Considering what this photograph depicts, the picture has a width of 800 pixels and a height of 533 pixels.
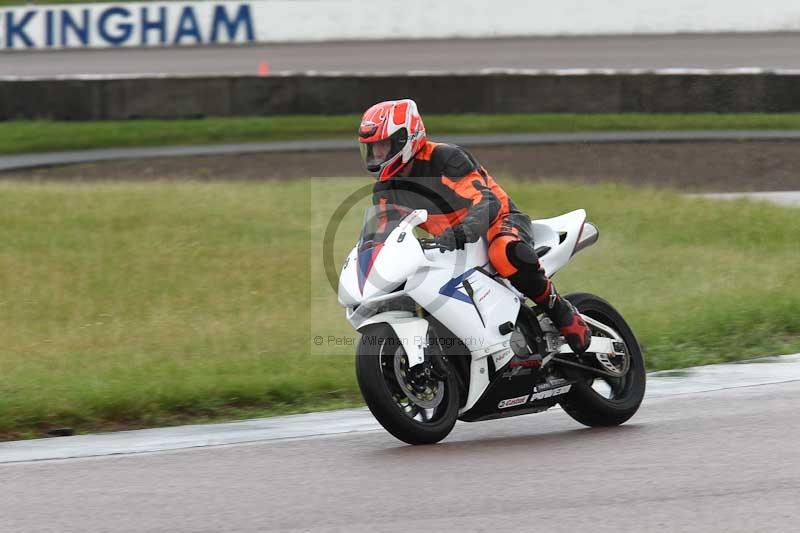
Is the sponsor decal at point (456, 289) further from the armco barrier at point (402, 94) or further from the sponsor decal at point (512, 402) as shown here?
the armco barrier at point (402, 94)

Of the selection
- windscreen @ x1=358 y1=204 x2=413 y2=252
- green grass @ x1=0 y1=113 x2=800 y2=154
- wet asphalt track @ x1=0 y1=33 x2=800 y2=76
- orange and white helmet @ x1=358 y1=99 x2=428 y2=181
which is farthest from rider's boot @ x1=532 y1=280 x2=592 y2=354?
wet asphalt track @ x1=0 y1=33 x2=800 y2=76

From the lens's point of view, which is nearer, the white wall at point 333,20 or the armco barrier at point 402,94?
the armco barrier at point 402,94

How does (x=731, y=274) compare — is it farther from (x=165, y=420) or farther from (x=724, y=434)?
(x=165, y=420)

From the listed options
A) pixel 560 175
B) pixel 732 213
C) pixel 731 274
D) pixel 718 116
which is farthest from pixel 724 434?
pixel 718 116

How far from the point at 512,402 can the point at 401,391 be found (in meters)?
0.69

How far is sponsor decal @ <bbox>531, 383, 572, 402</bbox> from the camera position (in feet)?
22.9

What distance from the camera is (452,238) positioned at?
22.3ft

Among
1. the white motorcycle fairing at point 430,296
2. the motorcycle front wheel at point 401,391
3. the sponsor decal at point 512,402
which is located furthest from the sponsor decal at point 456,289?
the sponsor decal at point 512,402

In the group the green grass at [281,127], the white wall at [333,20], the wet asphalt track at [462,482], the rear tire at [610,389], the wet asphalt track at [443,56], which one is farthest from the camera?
the white wall at [333,20]

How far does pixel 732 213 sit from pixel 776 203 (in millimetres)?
1127

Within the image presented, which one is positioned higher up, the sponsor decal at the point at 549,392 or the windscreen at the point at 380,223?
the windscreen at the point at 380,223

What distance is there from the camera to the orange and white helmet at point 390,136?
21.9 ft

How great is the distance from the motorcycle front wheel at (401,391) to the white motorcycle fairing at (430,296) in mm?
94

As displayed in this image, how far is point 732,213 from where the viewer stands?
14.7 m
